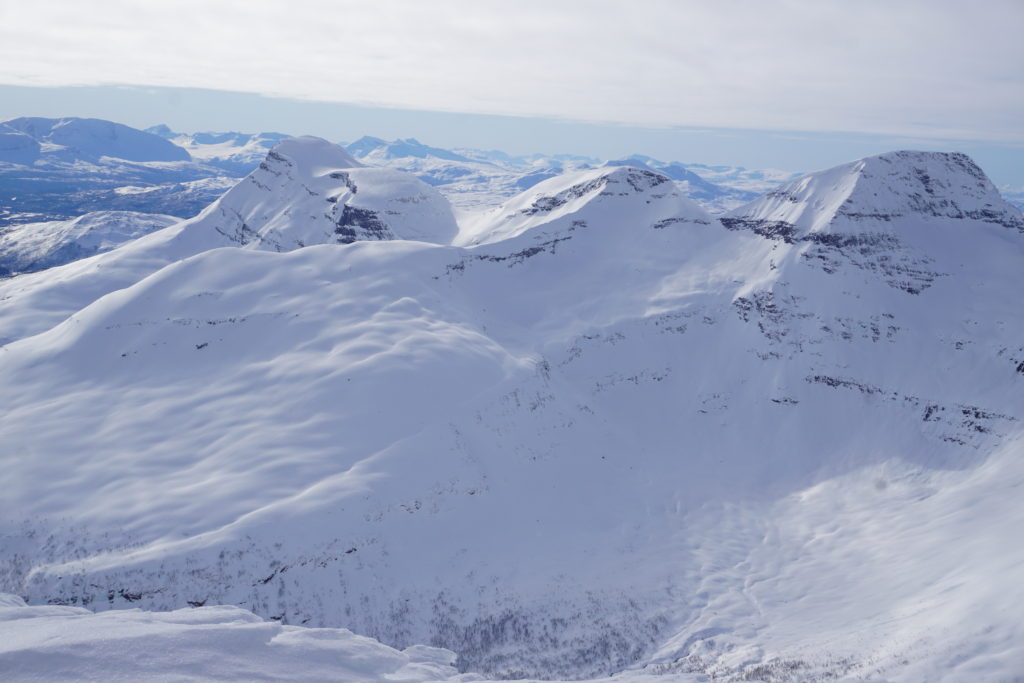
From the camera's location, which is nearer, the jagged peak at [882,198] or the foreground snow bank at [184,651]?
the foreground snow bank at [184,651]

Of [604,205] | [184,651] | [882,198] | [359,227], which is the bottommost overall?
[184,651]

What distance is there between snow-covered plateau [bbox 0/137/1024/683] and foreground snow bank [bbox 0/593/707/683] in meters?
0.17

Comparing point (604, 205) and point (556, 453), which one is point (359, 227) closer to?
point (604, 205)

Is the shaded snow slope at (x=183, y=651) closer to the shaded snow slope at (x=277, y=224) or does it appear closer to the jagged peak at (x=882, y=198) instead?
the jagged peak at (x=882, y=198)

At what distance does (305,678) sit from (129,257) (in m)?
144

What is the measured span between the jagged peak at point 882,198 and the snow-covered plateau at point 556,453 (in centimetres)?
55

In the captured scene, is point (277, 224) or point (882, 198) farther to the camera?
point (277, 224)

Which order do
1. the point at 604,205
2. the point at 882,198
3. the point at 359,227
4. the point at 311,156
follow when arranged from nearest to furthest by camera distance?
the point at 882,198, the point at 604,205, the point at 359,227, the point at 311,156

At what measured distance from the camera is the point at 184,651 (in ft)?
75.4

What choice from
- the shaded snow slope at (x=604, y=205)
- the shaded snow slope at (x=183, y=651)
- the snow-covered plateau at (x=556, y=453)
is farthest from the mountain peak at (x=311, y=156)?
the shaded snow slope at (x=183, y=651)

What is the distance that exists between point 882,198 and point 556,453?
7508 centimetres

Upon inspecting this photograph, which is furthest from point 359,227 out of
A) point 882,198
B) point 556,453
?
point 882,198

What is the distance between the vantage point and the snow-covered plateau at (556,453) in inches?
1473

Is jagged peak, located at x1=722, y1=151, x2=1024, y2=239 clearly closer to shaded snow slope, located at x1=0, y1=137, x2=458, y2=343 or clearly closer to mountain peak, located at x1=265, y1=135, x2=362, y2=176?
shaded snow slope, located at x1=0, y1=137, x2=458, y2=343
